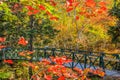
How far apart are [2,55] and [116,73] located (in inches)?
368

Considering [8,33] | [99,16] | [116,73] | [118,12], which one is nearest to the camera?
[116,73]

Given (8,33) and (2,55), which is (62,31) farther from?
(2,55)

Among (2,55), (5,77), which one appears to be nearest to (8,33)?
(2,55)

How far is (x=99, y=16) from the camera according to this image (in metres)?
27.1

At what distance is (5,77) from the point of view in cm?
1593

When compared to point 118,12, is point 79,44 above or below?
below

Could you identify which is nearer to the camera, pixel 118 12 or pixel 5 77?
pixel 5 77

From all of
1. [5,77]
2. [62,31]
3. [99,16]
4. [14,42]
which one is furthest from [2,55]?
[62,31]

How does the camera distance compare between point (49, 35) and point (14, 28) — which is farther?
point (49, 35)

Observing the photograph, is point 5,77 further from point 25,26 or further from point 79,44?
point 79,44

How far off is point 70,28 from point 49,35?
555 centimetres

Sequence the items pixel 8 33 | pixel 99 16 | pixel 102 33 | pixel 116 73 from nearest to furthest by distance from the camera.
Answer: pixel 116 73 → pixel 8 33 → pixel 99 16 → pixel 102 33

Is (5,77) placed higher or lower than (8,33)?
lower

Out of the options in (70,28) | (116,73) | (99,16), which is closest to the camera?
(116,73)
